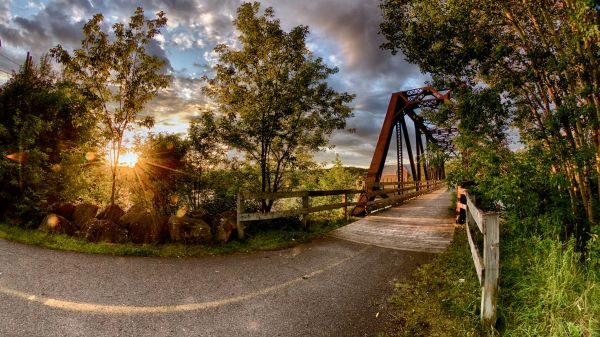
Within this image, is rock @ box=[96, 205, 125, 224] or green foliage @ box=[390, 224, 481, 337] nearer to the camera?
green foliage @ box=[390, 224, 481, 337]

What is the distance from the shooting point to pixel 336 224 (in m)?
9.50

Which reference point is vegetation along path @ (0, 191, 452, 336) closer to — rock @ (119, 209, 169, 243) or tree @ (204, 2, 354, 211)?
rock @ (119, 209, 169, 243)

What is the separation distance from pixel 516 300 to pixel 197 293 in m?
4.04

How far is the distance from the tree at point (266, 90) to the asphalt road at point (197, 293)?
4.59m

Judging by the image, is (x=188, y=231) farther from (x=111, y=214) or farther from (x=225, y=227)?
(x=111, y=214)

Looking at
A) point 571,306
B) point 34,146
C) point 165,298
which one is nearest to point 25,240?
point 34,146

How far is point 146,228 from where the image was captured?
259 inches

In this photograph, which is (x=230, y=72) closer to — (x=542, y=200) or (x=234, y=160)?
(x=234, y=160)

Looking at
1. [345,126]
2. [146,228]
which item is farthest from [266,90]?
[146,228]

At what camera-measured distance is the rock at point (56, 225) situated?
6893 mm

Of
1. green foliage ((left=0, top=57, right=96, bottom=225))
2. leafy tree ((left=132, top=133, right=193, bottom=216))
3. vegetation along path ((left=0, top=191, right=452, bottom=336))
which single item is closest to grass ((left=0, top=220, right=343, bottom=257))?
vegetation along path ((left=0, top=191, right=452, bottom=336))

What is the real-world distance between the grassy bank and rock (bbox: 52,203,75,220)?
8438 mm

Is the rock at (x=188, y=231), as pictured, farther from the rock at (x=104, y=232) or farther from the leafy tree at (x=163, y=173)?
the leafy tree at (x=163, y=173)

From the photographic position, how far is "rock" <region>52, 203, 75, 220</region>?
779 cm
